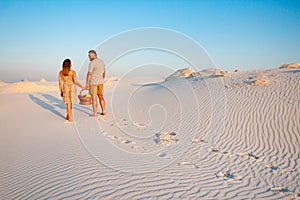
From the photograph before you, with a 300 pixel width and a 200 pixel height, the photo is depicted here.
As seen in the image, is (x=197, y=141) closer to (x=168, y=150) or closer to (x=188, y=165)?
(x=168, y=150)

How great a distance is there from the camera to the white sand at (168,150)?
141 inches

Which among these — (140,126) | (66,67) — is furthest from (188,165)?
(66,67)

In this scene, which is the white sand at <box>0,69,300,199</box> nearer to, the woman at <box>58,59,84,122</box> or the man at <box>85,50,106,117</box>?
the woman at <box>58,59,84,122</box>

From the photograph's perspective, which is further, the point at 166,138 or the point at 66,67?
the point at 66,67

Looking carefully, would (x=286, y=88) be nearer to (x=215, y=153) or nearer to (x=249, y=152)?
(x=249, y=152)

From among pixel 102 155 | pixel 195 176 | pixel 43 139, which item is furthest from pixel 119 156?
pixel 43 139

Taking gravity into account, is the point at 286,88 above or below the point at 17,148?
above

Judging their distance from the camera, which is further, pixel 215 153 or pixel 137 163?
pixel 215 153

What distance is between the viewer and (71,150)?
5.30 m

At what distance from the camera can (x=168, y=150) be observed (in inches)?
212

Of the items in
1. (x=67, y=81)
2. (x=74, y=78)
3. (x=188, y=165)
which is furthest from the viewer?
(x=74, y=78)

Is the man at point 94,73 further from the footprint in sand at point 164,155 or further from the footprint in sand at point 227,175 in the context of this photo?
the footprint in sand at point 227,175

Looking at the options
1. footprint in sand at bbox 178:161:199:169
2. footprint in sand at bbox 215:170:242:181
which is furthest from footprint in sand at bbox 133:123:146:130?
footprint in sand at bbox 215:170:242:181

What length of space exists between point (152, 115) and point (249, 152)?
4507 mm
